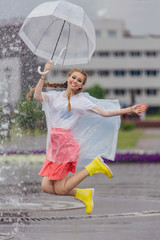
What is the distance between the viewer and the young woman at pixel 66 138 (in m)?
7.04

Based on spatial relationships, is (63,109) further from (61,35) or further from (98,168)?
(61,35)

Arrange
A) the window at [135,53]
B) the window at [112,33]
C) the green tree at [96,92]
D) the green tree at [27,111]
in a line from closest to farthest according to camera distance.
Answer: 1. the green tree at [96,92]
2. the green tree at [27,111]
3. the window at [135,53]
4. the window at [112,33]

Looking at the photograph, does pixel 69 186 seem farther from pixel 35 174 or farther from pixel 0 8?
pixel 35 174

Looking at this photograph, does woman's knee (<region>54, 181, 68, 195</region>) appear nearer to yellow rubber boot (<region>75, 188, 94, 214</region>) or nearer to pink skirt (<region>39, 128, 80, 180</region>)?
pink skirt (<region>39, 128, 80, 180</region>)

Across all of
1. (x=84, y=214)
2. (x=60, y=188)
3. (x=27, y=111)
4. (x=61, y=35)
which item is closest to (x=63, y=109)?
(x=60, y=188)

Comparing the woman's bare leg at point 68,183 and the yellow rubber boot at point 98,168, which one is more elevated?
the yellow rubber boot at point 98,168

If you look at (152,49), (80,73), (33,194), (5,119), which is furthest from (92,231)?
(152,49)

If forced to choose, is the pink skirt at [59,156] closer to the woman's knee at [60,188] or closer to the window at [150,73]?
the woman's knee at [60,188]

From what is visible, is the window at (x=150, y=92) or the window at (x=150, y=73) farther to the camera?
the window at (x=150, y=92)

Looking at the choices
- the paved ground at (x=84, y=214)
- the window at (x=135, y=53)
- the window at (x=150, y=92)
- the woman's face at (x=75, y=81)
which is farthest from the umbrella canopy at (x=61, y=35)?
the window at (x=150, y=92)

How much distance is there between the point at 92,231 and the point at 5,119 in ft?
24.5

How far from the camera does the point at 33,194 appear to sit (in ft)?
38.8

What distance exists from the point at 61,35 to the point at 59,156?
1.57m

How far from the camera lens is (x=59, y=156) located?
7.05m
